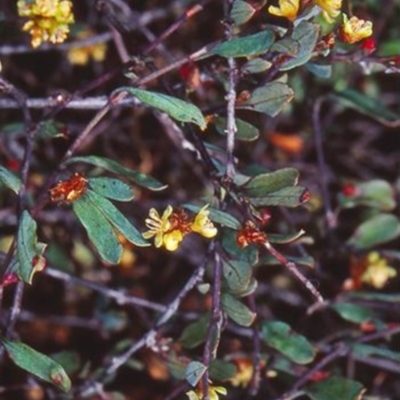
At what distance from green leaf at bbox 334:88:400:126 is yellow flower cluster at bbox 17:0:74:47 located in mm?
720

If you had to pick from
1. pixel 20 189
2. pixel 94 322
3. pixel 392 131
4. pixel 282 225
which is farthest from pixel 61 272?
pixel 392 131

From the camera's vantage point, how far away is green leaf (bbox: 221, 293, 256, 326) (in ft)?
4.09

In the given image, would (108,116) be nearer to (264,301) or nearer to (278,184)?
(264,301)

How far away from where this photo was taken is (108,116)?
183 cm

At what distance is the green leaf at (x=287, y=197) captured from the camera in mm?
1155

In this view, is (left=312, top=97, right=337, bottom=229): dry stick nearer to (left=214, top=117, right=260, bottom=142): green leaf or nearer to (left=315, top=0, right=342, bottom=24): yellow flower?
(left=214, top=117, right=260, bottom=142): green leaf

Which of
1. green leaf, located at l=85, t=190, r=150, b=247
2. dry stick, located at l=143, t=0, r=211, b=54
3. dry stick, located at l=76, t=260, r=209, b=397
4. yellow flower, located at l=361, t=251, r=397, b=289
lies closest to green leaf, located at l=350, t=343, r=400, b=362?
yellow flower, located at l=361, t=251, r=397, b=289

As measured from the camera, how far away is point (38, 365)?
1155 millimetres

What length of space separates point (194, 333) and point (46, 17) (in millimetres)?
610

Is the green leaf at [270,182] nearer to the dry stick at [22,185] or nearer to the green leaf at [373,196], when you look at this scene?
the dry stick at [22,185]

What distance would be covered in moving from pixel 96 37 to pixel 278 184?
77cm

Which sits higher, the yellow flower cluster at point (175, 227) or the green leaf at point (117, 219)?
the green leaf at point (117, 219)

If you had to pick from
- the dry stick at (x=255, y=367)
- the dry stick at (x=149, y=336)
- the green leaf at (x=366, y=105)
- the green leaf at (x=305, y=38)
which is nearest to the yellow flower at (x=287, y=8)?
the green leaf at (x=305, y=38)

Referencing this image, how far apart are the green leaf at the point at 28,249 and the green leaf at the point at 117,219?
10 centimetres
